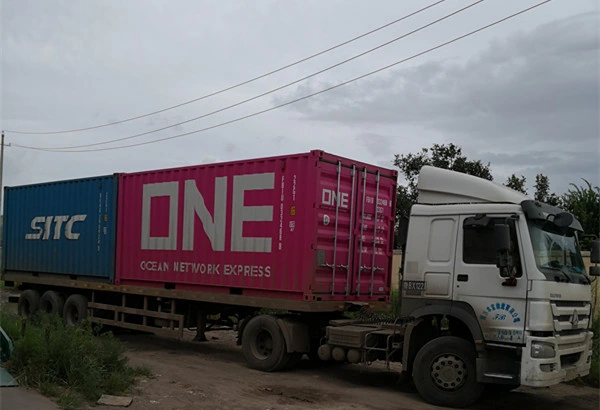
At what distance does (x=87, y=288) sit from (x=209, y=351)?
9.82 feet

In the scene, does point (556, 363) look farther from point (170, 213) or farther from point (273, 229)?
point (170, 213)

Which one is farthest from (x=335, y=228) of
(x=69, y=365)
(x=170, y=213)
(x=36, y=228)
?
(x=36, y=228)

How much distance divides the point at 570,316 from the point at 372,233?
11.5ft

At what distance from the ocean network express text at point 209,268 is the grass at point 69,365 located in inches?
95.3

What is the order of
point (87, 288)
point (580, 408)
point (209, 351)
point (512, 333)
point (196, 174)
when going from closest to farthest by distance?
point (512, 333)
point (580, 408)
point (196, 174)
point (209, 351)
point (87, 288)

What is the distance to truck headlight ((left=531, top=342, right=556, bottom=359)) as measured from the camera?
6883mm

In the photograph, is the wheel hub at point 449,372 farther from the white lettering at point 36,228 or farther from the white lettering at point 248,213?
the white lettering at point 36,228

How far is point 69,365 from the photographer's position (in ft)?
23.9

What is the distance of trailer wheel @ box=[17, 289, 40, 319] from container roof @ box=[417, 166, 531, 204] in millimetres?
9930

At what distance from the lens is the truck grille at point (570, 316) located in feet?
23.3

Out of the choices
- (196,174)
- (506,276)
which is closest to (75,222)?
(196,174)

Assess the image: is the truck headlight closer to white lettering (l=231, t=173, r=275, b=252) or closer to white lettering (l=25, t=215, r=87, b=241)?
white lettering (l=231, t=173, r=275, b=252)

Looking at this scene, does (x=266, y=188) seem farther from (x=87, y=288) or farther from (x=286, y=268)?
(x=87, y=288)

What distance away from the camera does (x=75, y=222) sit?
13.0 meters
